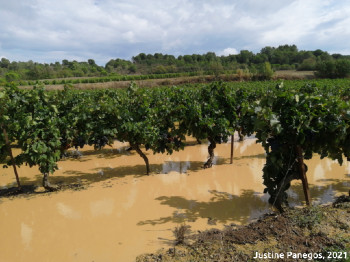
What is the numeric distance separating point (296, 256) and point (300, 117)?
3053 millimetres

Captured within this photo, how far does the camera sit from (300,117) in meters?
6.10

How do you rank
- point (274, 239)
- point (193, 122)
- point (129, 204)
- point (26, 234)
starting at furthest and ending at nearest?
point (193, 122), point (129, 204), point (26, 234), point (274, 239)

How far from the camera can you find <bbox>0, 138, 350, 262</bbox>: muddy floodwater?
613 cm

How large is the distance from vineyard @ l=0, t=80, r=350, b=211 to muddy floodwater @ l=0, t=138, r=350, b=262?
3.61ft

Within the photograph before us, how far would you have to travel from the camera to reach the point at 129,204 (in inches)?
323

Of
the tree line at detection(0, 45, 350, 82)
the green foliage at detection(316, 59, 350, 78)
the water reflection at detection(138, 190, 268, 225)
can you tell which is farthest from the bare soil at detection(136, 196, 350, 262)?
the green foliage at detection(316, 59, 350, 78)

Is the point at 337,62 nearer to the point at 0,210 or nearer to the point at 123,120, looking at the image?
the point at 123,120

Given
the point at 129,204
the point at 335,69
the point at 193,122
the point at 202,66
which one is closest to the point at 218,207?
the point at 129,204

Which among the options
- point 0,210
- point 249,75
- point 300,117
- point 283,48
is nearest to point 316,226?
point 300,117

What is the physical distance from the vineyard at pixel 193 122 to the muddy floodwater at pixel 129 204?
1.10m

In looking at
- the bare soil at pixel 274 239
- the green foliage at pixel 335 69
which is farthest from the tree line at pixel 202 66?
the bare soil at pixel 274 239

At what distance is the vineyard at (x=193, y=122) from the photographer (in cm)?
627

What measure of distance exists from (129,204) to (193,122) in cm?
443

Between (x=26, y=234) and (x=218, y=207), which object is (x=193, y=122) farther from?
(x=26, y=234)
